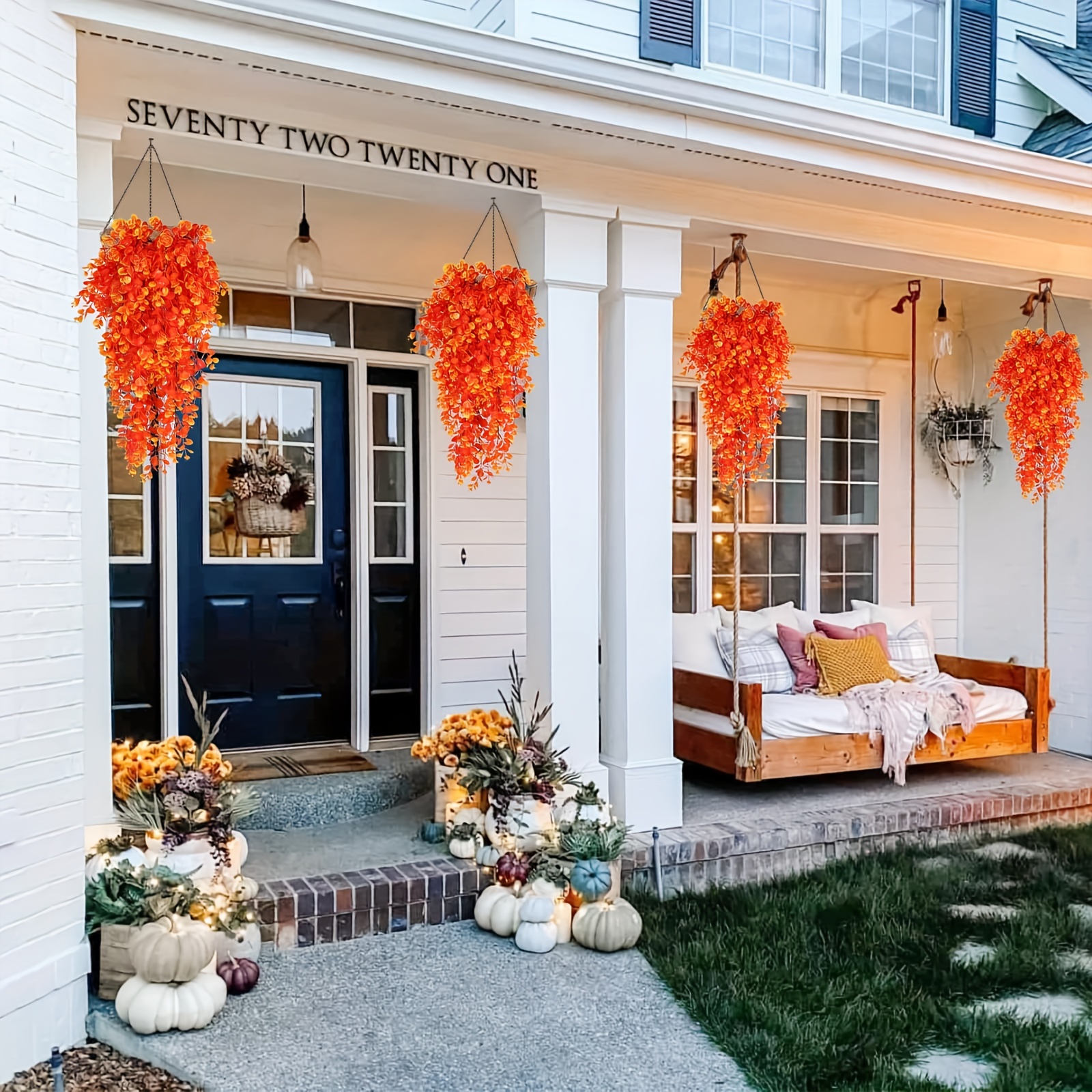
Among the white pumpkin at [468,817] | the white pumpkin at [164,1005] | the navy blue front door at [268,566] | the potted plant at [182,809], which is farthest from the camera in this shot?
the navy blue front door at [268,566]

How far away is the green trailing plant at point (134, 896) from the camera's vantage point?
2.95 meters

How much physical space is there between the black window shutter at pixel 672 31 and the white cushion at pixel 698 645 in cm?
264

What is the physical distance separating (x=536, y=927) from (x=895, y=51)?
14.0ft

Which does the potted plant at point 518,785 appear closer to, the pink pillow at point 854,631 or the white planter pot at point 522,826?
the white planter pot at point 522,826

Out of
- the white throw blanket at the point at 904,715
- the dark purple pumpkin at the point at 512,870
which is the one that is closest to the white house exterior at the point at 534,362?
the dark purple pumpkin at the point at 512,870

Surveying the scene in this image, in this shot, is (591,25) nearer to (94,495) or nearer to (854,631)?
(94,495)

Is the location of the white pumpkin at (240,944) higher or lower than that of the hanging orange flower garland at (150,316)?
lower

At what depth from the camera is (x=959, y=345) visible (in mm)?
6781

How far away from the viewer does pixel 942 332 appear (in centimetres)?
581

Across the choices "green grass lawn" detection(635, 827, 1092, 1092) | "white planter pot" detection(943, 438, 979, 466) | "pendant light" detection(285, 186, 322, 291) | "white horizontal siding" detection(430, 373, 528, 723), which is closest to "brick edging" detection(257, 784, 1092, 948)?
"green grass lawn" detection(635, 827, 1092, 1092)

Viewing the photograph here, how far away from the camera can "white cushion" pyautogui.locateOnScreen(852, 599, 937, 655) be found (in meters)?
5.99

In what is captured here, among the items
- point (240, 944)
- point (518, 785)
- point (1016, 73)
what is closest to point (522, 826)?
point (518, 785)

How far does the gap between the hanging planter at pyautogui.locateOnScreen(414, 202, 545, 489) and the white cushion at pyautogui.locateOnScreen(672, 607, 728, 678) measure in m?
1.99

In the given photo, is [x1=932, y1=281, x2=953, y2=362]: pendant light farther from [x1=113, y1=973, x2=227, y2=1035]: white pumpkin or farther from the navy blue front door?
[x1=113, y1=973, x2=227, y2=1035]: white pumpkin
